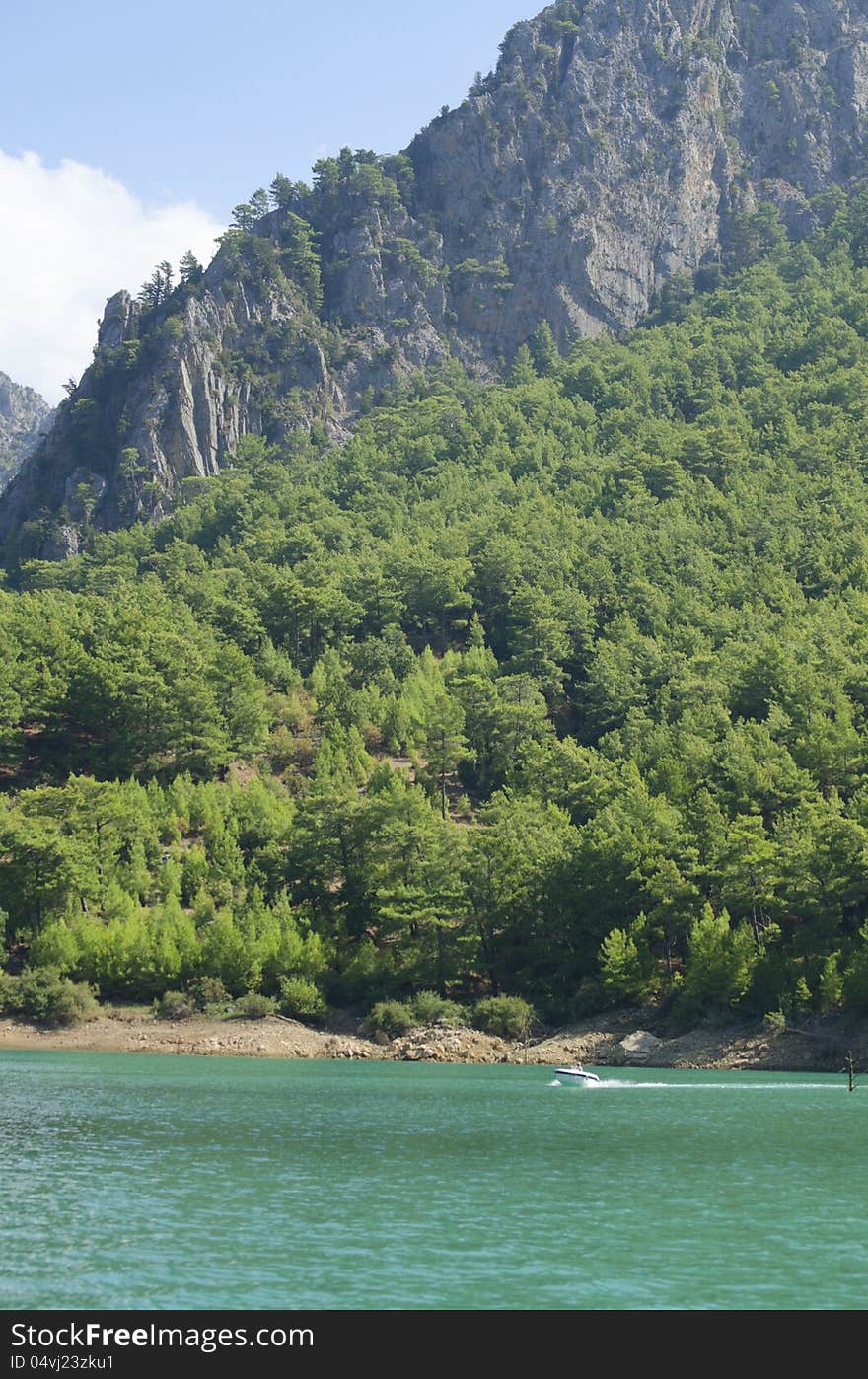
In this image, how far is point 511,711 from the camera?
110 m

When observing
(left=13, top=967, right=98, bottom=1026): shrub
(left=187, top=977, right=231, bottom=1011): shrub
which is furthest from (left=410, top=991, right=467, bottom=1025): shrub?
(left=13, top=967, right=98, bottom=1026): shrub

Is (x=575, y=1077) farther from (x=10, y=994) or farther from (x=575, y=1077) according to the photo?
(x=10, y=994)

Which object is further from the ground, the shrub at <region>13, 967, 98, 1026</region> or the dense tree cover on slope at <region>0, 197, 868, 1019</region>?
the dense tree cover on slope at <region>0, 197, 868, 1019</region>

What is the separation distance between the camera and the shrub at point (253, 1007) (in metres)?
78.9

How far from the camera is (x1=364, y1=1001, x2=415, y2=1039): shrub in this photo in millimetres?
77812

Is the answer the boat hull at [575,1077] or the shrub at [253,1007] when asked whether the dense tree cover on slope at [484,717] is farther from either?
the boat hull at [575,1077]

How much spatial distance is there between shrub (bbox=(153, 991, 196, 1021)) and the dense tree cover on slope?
5.63 feet

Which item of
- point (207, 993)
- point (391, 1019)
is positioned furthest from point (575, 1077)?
point (207, 993)

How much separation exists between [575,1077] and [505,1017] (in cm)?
1421

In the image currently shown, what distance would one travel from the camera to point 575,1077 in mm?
64062

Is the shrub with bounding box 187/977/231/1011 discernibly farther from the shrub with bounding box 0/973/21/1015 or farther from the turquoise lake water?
the turquoise lake water

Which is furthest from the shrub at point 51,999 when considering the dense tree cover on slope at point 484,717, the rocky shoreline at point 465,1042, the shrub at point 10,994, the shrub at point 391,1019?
the shrub at point 391,1019

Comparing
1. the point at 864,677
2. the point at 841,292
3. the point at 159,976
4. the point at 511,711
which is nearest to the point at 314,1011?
the point at 159,976
